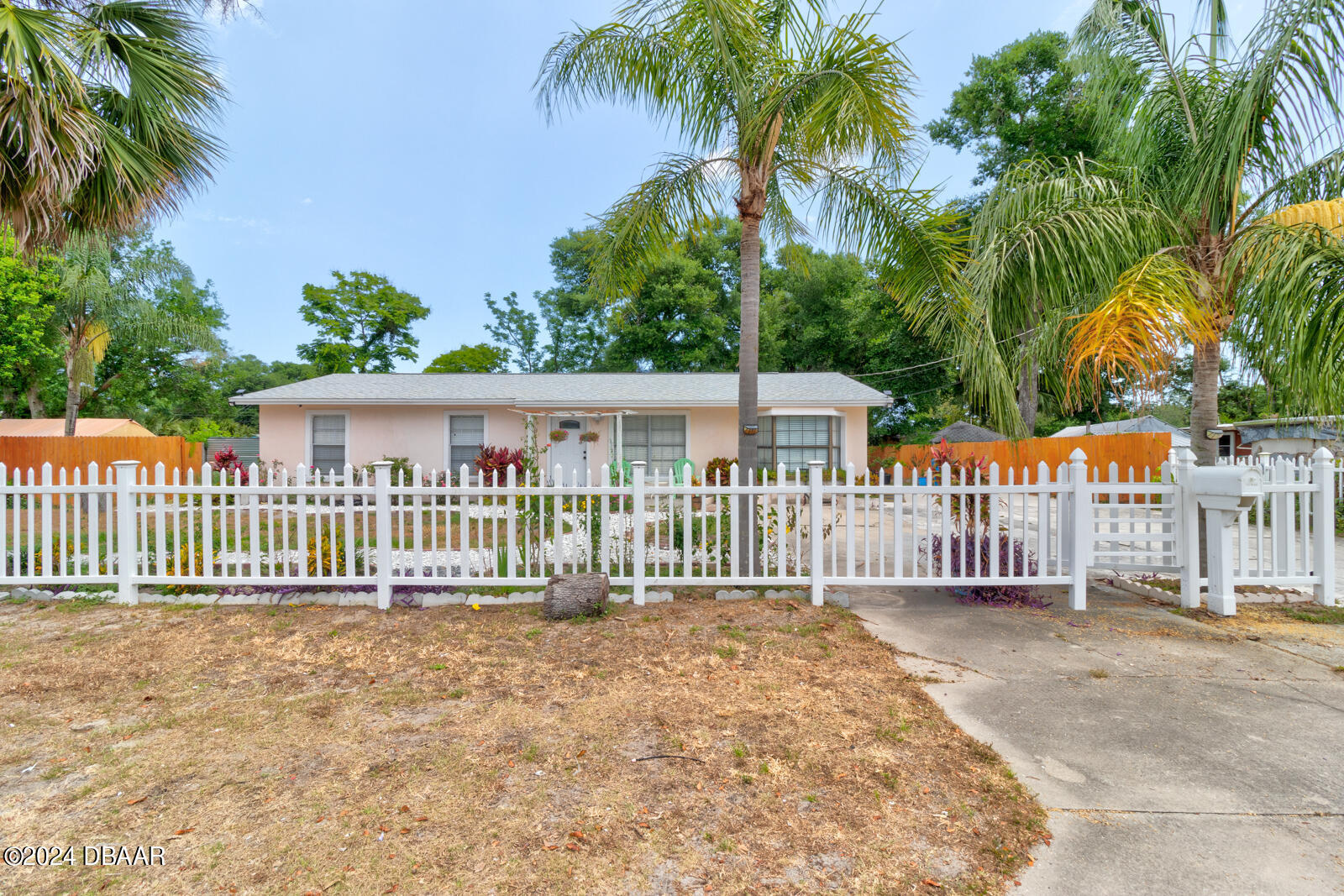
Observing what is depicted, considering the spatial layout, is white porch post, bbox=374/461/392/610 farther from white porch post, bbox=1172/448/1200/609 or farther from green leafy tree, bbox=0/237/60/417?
green leafy tree, bbox=0/237/60/417

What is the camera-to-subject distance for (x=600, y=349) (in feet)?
97.7

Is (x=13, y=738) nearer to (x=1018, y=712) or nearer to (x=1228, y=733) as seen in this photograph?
(x=1018, y=712)

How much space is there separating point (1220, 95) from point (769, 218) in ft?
13.5

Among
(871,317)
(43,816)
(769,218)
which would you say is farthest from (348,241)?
(43,816)

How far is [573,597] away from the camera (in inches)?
183

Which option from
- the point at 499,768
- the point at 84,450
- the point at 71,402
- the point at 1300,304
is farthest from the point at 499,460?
the point at 71,402

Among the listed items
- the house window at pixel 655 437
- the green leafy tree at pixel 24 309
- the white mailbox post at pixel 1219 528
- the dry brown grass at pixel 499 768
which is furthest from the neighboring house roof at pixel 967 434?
the green leafy tree at pixel 24 309

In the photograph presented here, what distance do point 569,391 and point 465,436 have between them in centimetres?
283

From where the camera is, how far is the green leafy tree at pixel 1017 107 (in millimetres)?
19078

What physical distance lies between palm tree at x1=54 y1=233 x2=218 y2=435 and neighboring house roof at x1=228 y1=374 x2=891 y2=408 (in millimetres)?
6212

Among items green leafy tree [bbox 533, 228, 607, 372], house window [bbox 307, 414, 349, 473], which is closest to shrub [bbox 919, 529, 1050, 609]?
house window [bbox 307, 414, 349, 473]

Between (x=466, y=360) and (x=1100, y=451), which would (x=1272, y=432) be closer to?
(x=1100, y=451)

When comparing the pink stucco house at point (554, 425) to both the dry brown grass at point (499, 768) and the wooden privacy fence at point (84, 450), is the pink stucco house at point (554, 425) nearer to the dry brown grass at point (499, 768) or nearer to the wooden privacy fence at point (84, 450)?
the wooden privacy fence at point (84, 450)

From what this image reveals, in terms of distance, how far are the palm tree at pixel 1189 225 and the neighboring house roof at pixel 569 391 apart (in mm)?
8974
